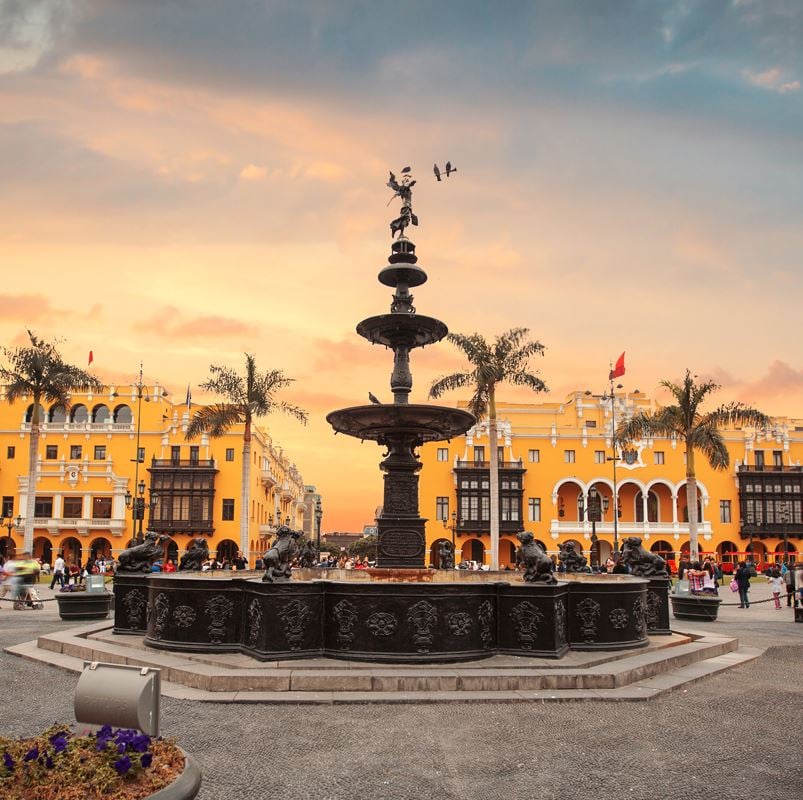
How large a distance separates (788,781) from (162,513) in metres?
59.7

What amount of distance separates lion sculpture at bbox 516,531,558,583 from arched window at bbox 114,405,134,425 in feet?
192

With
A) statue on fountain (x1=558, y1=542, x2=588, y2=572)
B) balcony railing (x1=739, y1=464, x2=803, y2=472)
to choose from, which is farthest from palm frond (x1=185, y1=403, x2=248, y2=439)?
balcony railing (x1=739, y1=464, x2=803, y2=472)

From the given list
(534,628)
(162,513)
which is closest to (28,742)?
(534,628)

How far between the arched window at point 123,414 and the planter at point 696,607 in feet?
176

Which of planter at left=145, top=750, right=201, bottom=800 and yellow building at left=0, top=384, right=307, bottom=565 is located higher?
yellow building at left=0, top=384, right=307, bottom=565

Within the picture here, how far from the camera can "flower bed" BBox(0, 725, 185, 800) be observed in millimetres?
4039

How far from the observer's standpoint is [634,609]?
11055 millimetres

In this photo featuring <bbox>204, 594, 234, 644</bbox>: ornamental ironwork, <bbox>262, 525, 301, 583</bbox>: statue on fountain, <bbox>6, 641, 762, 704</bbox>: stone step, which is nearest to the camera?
<bbox>6, 641, 762, 704</bbox>: stone step

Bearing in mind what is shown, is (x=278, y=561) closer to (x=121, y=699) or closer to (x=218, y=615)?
(x=218, y=615)

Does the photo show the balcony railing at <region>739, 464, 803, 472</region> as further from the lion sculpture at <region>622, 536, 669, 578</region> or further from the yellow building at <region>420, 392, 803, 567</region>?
the lion sculpture at <region>622, 536, 669, 578</region>

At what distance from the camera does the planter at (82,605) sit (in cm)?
1725

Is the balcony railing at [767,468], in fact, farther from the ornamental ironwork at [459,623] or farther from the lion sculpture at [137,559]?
the ornamental ironwork at [459,623]

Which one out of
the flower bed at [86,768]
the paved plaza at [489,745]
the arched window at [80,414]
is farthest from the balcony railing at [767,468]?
the flower bed at [86,768]

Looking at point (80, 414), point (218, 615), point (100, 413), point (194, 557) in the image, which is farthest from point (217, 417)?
point (80, 414)
